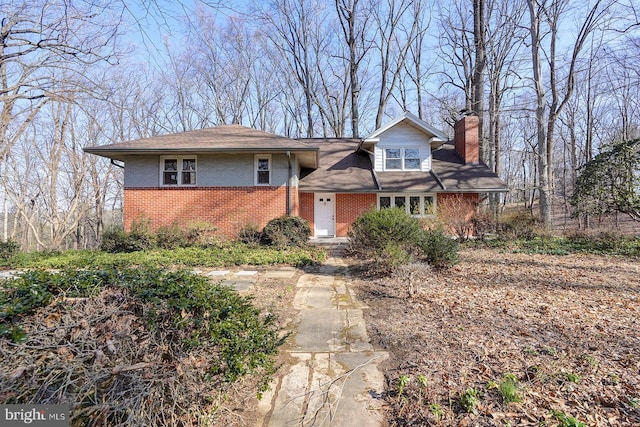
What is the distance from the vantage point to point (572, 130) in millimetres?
23188

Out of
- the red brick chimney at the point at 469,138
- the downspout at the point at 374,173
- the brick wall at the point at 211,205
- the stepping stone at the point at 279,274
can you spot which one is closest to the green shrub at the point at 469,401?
the stepping stone at the point at 279,274

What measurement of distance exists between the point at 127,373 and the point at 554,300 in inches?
237

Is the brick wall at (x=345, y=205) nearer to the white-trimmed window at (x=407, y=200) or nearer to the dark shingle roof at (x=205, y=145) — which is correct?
the white-trimmed window at (x=407, y=200)

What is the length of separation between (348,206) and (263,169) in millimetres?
4683

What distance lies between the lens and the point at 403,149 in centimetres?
1578

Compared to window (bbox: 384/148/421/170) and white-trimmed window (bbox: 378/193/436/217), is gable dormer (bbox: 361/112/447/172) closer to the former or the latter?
window (bbox: 384/148/421/170)

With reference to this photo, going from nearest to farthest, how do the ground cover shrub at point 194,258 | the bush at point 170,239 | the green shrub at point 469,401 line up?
the green shrub at point 469,401
the ground cover shrub at point 194,258
the bush at point 170,239

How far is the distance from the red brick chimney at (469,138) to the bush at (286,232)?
10.6 m

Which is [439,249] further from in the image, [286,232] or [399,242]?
[286,232]

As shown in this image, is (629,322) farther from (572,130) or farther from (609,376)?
(572,130)

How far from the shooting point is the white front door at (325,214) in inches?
598

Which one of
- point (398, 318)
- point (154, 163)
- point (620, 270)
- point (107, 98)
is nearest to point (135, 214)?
point (154, 163)

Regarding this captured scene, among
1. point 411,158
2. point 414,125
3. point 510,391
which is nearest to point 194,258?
point 510,391

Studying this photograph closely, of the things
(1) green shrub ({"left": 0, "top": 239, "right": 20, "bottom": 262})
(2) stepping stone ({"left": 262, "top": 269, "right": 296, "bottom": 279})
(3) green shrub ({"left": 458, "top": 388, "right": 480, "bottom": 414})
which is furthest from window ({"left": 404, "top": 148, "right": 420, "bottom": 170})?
(1) green shrub ({"left": 0, "top": 239, "right": 20, "bottom": 262})
